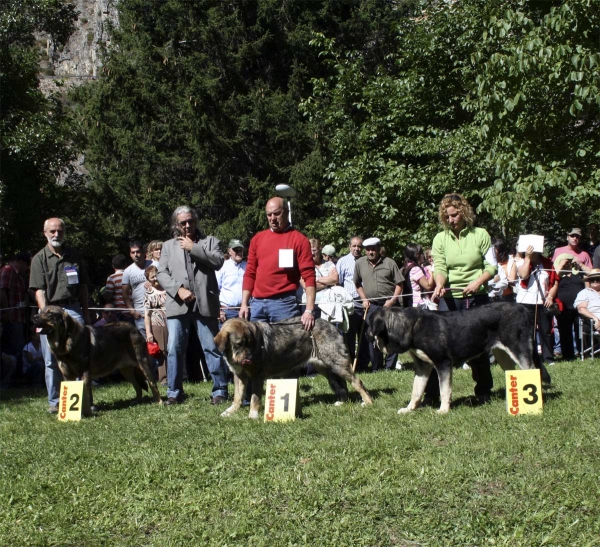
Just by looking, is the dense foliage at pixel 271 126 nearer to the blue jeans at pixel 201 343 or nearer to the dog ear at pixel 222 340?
the blue jeans at pixel 201 343

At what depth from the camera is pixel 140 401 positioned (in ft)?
27.9

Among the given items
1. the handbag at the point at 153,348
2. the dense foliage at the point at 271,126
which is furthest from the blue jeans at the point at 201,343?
the dense foliage at the point at 271,126

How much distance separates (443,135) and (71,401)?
15313 mm

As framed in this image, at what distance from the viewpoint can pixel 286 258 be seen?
7215 mm

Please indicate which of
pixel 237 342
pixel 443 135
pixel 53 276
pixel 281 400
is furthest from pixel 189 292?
pixel 443 135

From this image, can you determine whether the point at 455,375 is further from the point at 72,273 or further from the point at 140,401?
the point at 72,273

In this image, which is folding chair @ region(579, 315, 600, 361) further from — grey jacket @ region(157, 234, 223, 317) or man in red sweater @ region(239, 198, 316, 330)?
grey jacket @ region(157, 234, 223, 317)

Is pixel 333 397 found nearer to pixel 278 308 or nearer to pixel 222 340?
pixel 278 308

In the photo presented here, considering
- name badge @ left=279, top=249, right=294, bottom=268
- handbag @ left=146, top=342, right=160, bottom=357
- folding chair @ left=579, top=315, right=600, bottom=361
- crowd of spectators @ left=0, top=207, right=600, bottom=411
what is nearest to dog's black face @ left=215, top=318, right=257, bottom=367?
crowd of spectators @ left=0, top=207, right=600, bottom=411

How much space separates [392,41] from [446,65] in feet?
15.8

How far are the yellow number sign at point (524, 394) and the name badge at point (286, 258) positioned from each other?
242 centimetres

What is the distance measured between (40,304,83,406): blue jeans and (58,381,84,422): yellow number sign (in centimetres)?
72

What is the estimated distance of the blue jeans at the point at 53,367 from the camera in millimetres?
7906

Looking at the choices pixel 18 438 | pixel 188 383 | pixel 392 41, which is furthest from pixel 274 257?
pixel 392 41
